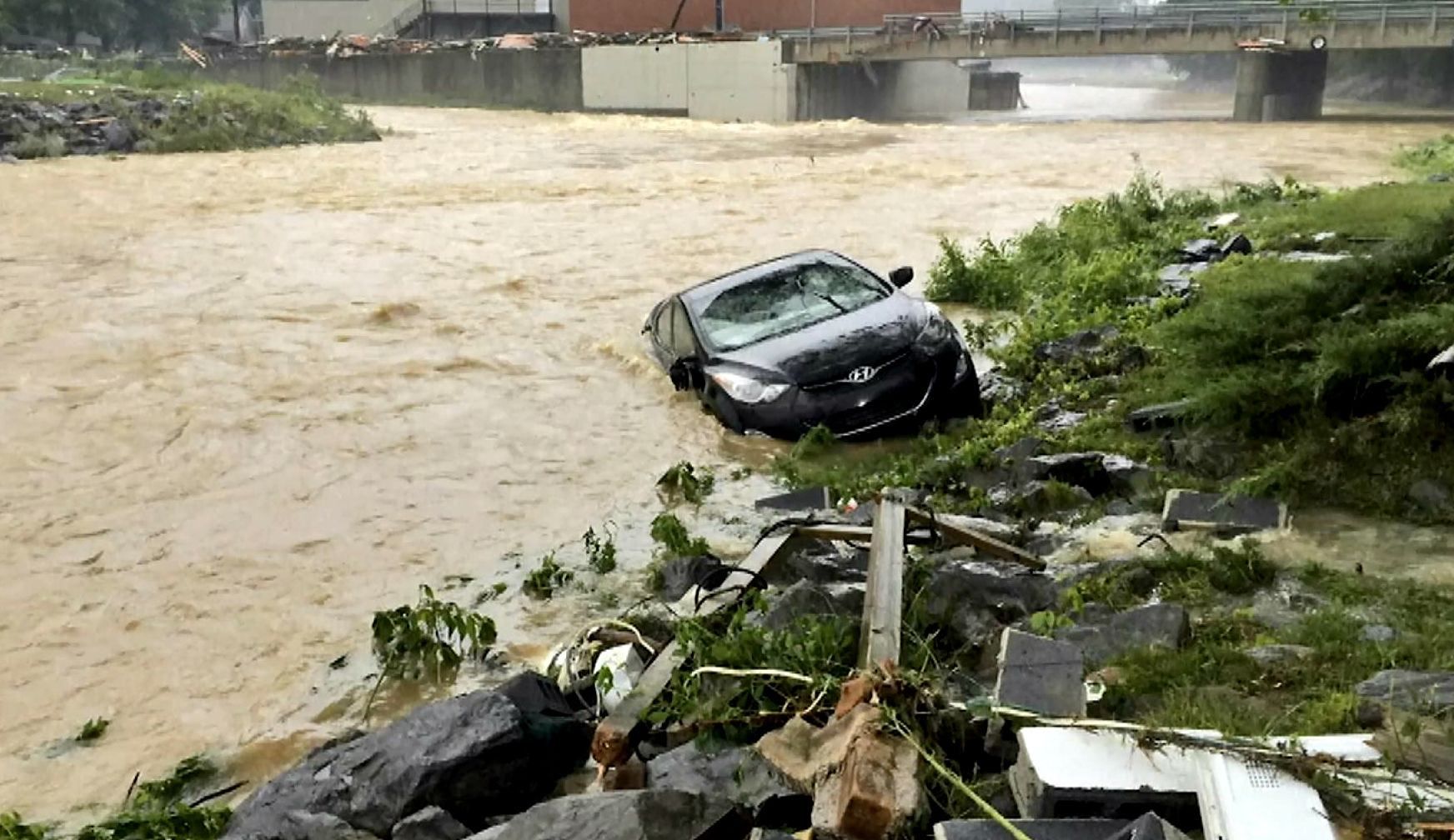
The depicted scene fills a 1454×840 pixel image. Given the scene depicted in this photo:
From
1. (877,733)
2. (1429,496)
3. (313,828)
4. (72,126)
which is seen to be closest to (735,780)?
(877,733)

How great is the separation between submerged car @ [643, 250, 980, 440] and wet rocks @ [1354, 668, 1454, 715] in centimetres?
541

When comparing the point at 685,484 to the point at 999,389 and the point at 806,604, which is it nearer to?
the point at 999,389

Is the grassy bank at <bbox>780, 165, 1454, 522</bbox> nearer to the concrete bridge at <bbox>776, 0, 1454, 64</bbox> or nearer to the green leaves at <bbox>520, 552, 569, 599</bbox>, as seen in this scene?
the green leaves at <bbox>520, 552, 569, 599</bbox>

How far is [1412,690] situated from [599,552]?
4.84 metres

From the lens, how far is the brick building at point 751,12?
66750 mm

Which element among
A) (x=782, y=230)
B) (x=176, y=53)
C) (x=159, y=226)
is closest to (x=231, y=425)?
(x=782, y=230)

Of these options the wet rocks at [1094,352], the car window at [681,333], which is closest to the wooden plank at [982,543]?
the car window at [681,333]

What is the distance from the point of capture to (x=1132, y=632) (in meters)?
5.06

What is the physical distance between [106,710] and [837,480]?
4.62 meters

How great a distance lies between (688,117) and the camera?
57.0 metres

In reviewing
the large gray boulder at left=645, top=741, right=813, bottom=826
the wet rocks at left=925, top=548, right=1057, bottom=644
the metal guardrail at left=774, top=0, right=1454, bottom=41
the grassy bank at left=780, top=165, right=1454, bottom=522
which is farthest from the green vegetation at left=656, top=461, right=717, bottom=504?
the metal guardrail at left=774, top=0, right=1454, bottom=41

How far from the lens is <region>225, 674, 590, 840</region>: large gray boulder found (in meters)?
4.57

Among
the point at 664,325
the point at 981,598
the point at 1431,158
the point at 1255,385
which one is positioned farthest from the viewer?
the point at 1431,158

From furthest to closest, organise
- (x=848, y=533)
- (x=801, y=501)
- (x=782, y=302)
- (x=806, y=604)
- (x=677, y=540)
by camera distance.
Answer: (x=782, y=302)
(x=801, y=501)
(x=677, y=540)
(x=848, y=533)
(x=806, y=604)
